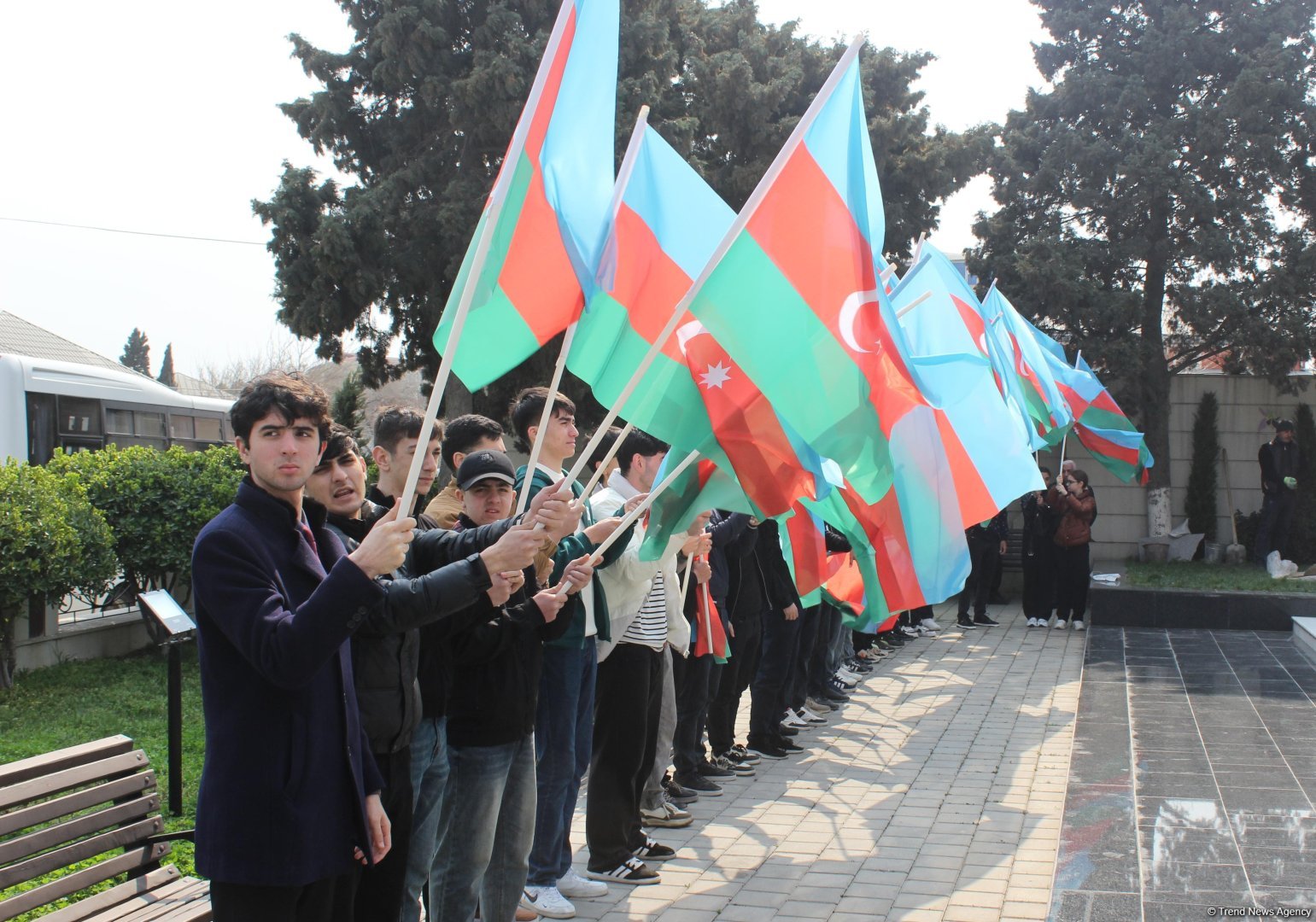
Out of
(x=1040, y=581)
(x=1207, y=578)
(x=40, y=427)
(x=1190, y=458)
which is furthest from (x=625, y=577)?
(x=1190, y=458)

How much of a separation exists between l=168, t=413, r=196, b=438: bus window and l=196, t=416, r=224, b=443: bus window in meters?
0.19

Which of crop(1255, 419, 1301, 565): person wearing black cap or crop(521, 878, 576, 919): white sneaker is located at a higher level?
crop(1255, 419, 1301, 565): person wearing black cap

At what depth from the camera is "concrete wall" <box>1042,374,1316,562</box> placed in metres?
20.5

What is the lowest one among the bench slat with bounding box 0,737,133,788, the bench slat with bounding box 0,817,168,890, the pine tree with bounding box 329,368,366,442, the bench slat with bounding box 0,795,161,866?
the bench slat with bounding box 0,817,168,890

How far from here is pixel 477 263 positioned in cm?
343

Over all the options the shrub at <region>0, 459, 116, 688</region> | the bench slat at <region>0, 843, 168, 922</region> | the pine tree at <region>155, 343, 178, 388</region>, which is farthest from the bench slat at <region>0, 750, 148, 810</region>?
the pine tree at <region>155, 343, 178, 388</region>

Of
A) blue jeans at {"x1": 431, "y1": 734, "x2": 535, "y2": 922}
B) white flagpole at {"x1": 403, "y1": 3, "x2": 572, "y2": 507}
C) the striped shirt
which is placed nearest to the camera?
white flagpole at {"x1": 403, "y1": 3, "x2": 572, "y2": 507}

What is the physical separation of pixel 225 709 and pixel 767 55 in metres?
23.0

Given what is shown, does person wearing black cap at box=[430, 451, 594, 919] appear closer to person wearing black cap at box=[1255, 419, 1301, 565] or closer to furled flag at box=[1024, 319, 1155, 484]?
furled flag at box=[1024, 319, 1155, 484]

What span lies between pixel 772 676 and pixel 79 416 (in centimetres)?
1192

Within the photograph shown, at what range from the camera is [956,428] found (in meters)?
6.24

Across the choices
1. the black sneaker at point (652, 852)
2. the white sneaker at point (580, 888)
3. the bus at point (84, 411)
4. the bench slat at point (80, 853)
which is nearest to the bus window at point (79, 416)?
the bus at point (84, 411)

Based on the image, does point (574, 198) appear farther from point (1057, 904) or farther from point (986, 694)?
point (986, 694)

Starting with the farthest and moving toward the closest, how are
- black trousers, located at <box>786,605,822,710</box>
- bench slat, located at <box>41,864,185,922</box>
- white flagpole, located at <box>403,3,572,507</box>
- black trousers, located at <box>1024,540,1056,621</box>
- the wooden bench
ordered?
black trousers, located at <box>1024,540,1056,621</box>
black trousers, located at <box>786,605,822,710</box>
bench slat, located at <box>41,864,185,922</box>
the wooden bench
white flagpole, located at <box>403,3,572,507</box>
